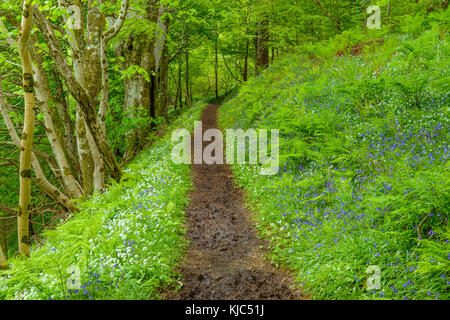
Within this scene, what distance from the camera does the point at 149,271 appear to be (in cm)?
452

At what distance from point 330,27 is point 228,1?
8312 mm

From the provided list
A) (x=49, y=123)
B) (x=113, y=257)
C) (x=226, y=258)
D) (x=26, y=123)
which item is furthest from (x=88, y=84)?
(x=226, y=258)

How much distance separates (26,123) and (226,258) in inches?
166

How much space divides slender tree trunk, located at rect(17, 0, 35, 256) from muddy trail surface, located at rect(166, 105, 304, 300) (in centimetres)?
303

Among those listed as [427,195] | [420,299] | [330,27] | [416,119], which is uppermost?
[330,27]

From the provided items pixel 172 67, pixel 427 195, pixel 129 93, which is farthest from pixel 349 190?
pixel 172 67

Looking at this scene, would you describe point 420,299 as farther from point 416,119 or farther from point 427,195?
point 416,119

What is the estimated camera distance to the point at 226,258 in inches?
220

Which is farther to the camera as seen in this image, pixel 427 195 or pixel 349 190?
pixel 349 190
